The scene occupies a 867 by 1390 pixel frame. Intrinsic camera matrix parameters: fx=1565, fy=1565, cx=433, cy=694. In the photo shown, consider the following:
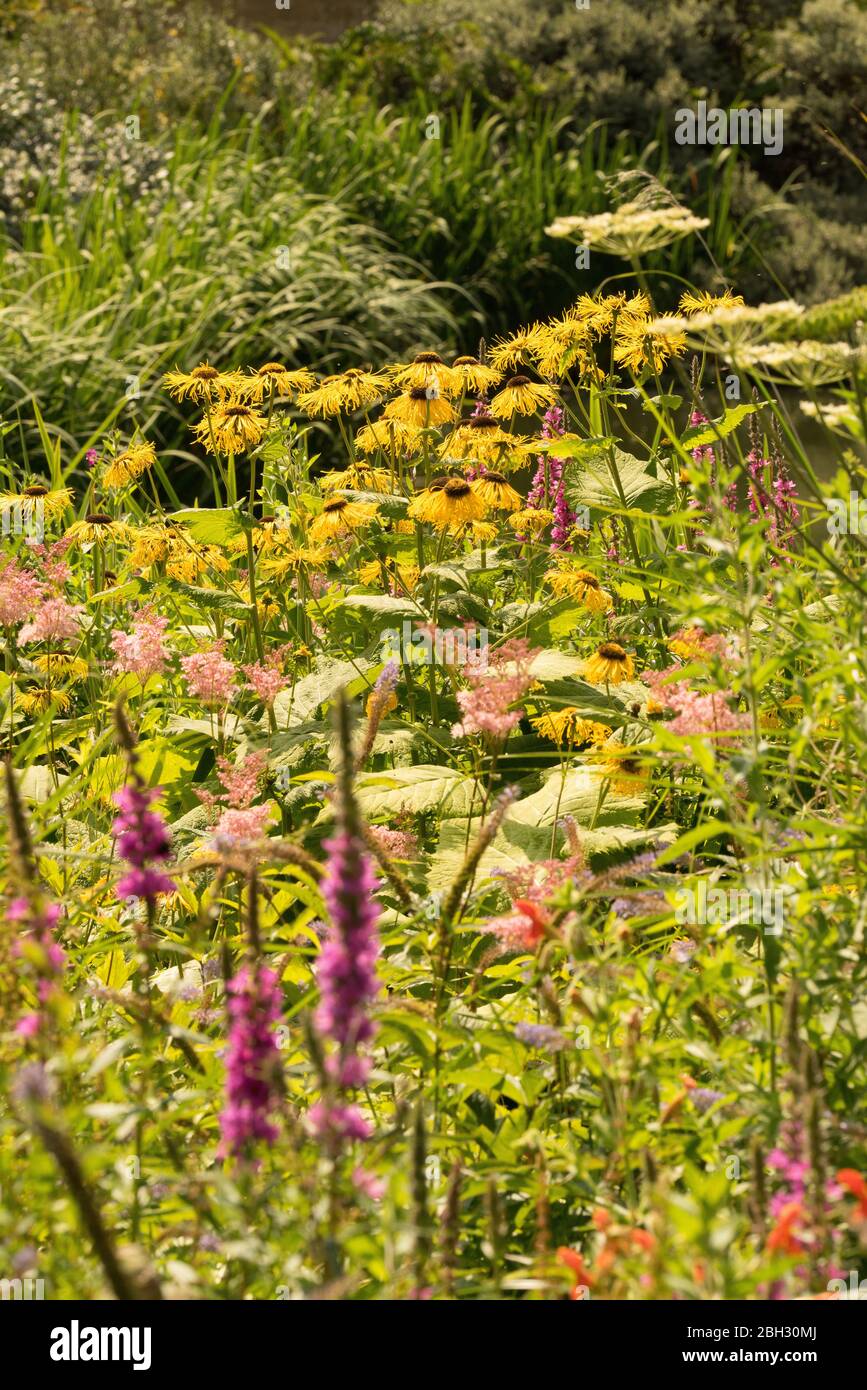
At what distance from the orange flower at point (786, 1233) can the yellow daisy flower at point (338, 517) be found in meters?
2.45

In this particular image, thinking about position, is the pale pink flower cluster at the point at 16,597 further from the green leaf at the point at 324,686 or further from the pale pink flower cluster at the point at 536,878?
the pale pink flower cluster at the point at 536,878

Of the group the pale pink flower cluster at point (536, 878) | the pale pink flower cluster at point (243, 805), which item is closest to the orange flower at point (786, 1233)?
the pale pink flower cluster at point (536, 878)

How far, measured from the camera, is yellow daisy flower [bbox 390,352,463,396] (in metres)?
3.79

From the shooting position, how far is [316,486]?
4391 mm

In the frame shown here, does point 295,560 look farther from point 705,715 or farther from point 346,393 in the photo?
point 705,715

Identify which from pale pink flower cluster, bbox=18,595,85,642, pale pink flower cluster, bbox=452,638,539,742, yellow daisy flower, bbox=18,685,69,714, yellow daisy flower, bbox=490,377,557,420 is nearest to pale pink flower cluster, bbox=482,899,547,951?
pale pink flower cluster, bbox=452,638,539,742

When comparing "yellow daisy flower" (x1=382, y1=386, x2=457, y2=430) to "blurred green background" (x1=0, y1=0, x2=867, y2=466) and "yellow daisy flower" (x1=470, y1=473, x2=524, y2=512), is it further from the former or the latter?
"blurred green background" (x1=0, y1=0, x2=867, y2=466)

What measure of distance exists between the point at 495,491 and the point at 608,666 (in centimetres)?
64

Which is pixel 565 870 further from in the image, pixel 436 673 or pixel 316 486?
pixel 316 486

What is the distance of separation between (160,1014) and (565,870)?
2.12ft

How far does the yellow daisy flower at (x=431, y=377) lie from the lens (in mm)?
3787

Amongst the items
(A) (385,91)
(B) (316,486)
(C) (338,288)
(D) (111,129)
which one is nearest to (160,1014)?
(B) (316,486)

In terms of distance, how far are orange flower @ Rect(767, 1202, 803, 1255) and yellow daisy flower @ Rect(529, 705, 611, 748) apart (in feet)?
5.36

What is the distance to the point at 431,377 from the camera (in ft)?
12.5
